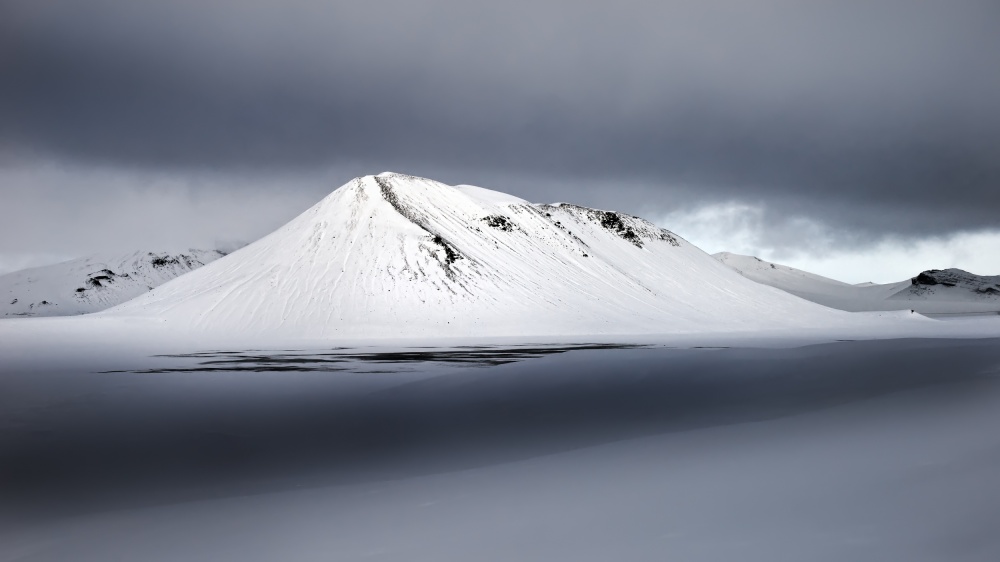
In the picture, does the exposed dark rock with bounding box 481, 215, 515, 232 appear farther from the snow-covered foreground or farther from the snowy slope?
the snow-covered foreground

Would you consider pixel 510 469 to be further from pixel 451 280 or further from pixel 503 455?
pixel 451 280

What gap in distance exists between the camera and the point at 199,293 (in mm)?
78562

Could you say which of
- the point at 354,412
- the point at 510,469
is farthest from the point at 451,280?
the point at 510,469

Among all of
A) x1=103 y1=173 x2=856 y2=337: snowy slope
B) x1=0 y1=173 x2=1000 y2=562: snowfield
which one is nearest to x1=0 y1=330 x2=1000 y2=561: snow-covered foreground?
x1=0 y1=173 x2=1000 y2=562: snowfield

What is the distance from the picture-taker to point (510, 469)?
529 inches

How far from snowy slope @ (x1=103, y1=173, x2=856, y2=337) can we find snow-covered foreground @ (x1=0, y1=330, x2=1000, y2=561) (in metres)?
48.0

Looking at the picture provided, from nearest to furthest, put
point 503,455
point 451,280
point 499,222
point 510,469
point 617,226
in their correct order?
point 510,469 < point 503,455 < point 451,280 < point 499,222 < point 617,226

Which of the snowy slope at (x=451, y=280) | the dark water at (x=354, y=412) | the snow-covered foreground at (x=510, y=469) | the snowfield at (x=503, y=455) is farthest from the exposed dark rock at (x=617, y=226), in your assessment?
the snow-covered foreground at (x=510, y=469)

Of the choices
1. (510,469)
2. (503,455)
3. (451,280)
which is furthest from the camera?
(451,280)

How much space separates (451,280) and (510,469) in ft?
227

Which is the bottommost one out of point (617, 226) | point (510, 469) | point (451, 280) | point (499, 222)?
point (510, 469)

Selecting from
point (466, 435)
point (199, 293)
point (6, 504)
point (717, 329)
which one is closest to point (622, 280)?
point (717, 329)

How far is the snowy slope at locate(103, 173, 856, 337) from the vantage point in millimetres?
73188

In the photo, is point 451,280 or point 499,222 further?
point 499,222
